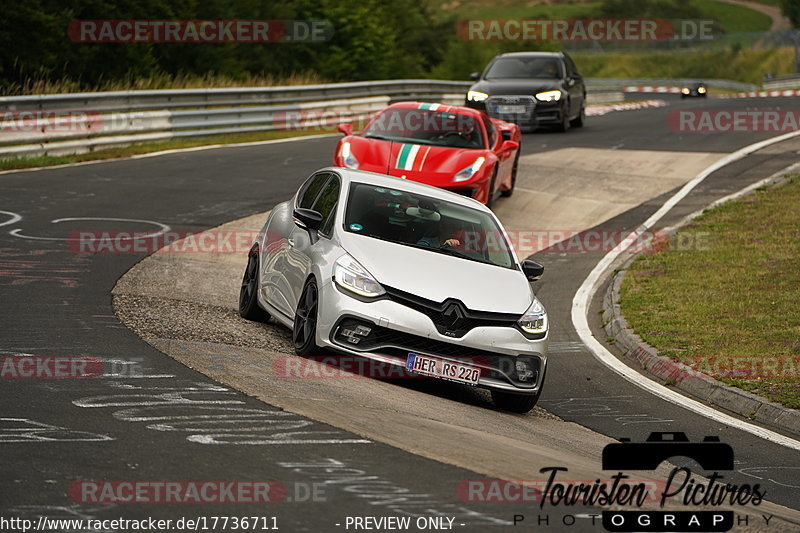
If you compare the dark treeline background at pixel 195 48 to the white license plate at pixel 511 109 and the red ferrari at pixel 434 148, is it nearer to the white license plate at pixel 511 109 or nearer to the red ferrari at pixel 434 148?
the white license plate at pixel 511 109

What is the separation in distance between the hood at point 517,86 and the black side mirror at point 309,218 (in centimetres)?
1861

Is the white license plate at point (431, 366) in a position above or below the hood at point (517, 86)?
below

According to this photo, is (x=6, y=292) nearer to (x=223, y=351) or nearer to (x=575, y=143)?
(x=223, y=351)

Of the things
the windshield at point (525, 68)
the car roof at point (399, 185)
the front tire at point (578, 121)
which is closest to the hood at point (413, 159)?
the car roof at point (399, 185)

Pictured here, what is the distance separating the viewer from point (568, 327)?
13.2m

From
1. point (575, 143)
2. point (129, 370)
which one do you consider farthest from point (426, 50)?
point (129, 370)

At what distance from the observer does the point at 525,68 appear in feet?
96.2

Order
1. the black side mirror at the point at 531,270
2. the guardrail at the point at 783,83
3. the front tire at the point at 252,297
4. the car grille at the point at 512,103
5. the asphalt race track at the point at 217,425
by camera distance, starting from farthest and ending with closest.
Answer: the guardrail at the point at 783,83, the car grille at the point at 512,103, the front tire at the point at 252,297, the black side mirror at the point at 531,270, the asphalt race track at the point at 217,425

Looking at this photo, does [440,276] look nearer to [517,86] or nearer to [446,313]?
[446,313]

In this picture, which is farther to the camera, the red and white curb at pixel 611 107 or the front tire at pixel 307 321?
the red and white curb at pixel 611 107

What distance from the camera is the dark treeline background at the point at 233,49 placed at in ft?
120

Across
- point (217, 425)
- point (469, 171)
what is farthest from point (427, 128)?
point (217, 425)

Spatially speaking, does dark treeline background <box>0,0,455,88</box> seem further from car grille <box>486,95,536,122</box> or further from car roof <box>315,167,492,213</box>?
car roof <box>315,167,492,213</box>

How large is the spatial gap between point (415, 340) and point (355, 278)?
719 mm
